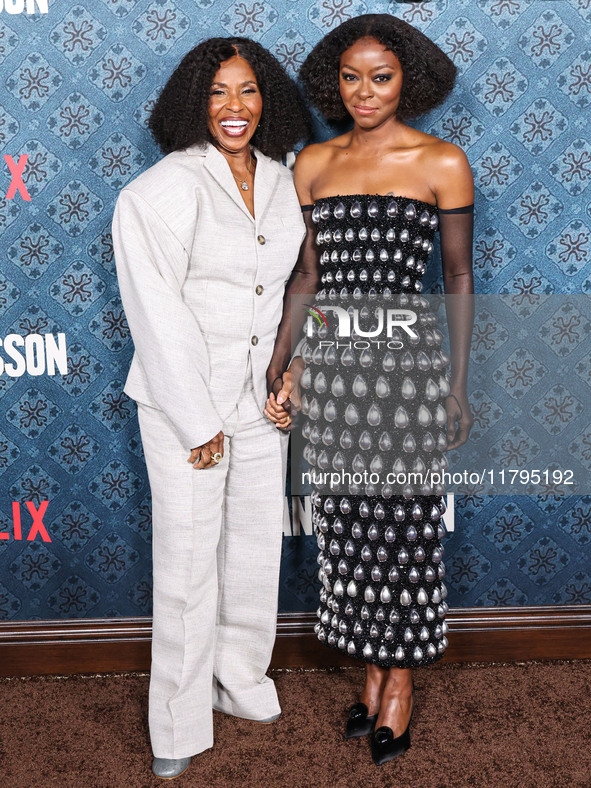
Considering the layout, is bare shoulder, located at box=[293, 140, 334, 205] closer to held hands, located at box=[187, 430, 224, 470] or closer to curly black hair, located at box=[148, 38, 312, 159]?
curly black hair, located at box=[148, 38, 312, 159]

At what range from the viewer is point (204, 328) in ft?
5.75

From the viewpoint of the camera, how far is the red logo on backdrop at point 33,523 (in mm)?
2229

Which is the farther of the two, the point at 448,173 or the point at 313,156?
the point at 313,156

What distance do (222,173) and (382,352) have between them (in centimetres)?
57

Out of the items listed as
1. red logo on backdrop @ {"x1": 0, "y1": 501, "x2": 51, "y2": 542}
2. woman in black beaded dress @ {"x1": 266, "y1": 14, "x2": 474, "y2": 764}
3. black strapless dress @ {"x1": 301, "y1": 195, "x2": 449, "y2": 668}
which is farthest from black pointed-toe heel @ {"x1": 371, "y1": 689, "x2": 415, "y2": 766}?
red logo on backdrop @ {"x1": 0, "y1": 501, "x2": 51, "y2": 542}

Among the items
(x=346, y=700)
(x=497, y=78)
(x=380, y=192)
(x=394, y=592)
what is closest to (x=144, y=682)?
(x=346, y=700)

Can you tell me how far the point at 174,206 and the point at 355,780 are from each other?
143 centimetres

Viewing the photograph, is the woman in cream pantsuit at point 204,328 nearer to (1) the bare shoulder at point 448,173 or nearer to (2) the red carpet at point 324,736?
(2) the red carpet at point 324,736

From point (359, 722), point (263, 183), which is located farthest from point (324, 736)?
point (263, 183)

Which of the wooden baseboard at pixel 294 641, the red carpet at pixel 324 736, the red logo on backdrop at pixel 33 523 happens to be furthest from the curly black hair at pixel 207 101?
the red carpet at pixel 324 736

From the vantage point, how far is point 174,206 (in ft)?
5.42

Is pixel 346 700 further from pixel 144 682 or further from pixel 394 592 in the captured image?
pixel 144 682

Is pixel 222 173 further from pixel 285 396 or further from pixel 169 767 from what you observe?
pixel 169 767

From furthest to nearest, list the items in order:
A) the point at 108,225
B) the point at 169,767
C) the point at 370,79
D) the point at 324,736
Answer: the point at 108,225, the point at 324,736, the point at 169,767, the point at 370,79
